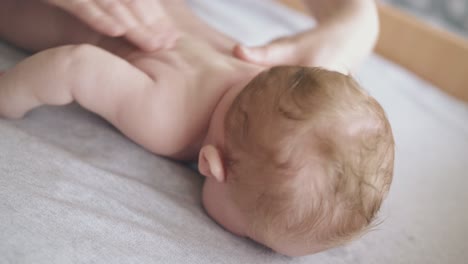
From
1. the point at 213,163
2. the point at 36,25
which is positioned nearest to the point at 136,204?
the point at 213,163

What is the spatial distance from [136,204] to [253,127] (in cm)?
20

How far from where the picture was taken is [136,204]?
0.66m

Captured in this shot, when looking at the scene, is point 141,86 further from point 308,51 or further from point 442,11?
point 442,11

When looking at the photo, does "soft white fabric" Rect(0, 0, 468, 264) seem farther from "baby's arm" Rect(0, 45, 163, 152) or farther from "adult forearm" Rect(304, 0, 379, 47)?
"adult forearm" Rect(304, 0, 379, 47)

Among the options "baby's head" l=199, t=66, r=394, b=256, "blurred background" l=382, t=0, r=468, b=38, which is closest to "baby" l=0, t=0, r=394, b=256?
"baby's head" l=199, t=66, r=394, b=256

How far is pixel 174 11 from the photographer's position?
967 millimetres

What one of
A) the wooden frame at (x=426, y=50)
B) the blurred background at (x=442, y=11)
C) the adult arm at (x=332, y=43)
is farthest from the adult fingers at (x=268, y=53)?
the blurred background at (x=442, y=11)

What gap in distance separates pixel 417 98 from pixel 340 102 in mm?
734

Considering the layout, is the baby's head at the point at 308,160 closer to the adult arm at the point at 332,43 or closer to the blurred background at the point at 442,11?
the adult arm at the point at 332,43

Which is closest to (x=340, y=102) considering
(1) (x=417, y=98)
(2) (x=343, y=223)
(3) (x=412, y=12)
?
(2) (x=343, y=223)

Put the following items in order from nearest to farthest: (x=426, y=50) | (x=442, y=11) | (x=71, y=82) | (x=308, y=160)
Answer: (x=308, y=160)
(x=71, y=82)
(x=426, y=50)
(x=442, y=11)

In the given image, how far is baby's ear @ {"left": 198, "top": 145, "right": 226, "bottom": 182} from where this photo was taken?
0.65 metres

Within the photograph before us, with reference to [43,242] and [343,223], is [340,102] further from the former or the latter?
[43,242]

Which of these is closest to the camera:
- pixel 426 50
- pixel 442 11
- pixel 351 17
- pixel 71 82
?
pixel 71 82
